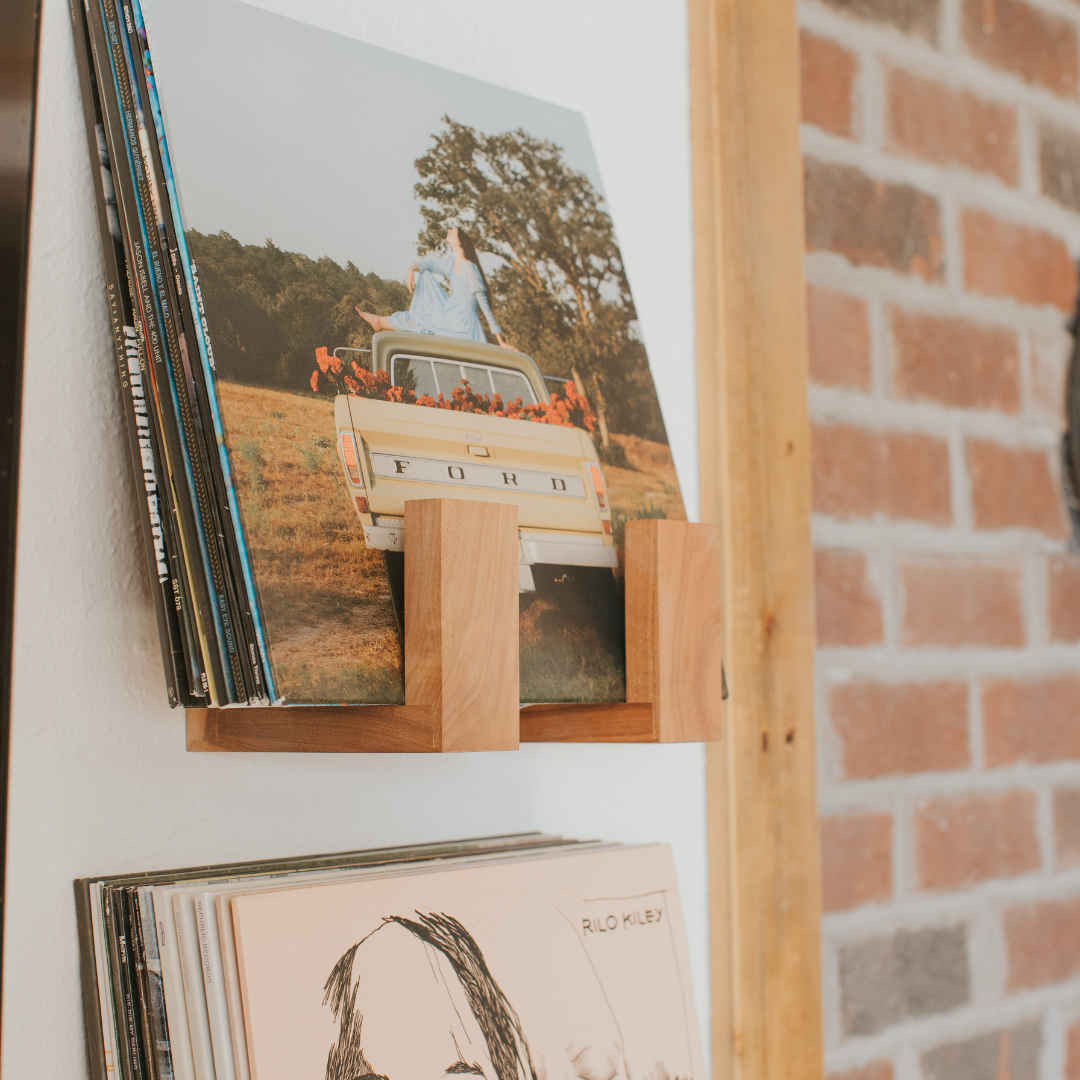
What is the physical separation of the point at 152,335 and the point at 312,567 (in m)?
0.11

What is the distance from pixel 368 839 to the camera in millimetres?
545

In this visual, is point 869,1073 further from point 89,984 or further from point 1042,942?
point 89,984

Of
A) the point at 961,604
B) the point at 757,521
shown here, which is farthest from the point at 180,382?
the point at 961,604

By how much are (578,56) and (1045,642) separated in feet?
1.88

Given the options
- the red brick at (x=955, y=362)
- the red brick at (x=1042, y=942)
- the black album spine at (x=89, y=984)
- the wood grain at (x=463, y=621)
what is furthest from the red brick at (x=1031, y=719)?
the black album spine at (x=89, y=984)

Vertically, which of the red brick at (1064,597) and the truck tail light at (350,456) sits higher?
the truck tail light at (350,456)

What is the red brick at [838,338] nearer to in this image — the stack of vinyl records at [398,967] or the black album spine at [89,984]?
the stack of vinyl records at [398,967]

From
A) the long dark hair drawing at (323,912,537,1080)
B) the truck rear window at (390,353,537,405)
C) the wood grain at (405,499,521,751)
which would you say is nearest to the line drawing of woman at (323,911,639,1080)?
the long dark hair drawing at (323,912,537,1080)

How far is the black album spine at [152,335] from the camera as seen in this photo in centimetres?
41

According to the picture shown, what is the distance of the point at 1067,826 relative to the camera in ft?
2.91

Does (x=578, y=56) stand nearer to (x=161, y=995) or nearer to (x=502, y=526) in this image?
(x=502, y=526)

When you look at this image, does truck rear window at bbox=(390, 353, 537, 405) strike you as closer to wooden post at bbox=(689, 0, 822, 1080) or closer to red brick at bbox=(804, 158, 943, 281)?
wooden post at bbox=(689, 0, 822, 1080)

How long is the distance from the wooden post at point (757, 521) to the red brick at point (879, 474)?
0.19ft

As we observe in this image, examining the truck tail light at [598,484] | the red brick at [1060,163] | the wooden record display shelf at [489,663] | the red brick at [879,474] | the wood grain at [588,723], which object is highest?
the red brick at [1060,163]
